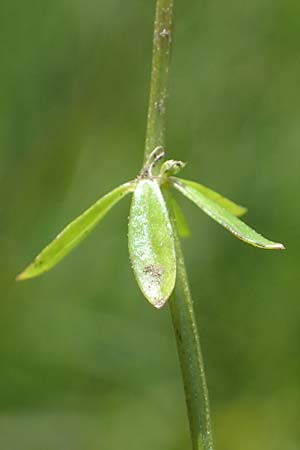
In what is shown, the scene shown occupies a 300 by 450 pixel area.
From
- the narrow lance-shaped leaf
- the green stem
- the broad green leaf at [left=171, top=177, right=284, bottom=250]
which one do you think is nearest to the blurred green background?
the narrow lance-shaped leaf

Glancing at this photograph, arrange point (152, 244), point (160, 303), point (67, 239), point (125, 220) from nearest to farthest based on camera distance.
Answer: point (160, 303) → point (152, 244) → point (67, 239) → point (125, 220)

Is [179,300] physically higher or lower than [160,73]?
lower

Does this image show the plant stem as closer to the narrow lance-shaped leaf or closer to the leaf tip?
the leaf tip

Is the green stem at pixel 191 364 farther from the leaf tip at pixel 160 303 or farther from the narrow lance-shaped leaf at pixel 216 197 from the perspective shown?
the narrow lance-shaped leaf at pixel 216 197

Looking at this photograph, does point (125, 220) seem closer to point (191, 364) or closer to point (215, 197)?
point (215, 197)

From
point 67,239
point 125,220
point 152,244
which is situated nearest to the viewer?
point 152,244

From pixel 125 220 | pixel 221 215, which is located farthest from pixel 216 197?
pixel 125 220

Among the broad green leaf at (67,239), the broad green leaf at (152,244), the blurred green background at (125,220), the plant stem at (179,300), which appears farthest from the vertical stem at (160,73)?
the blurred green background at (125,220)

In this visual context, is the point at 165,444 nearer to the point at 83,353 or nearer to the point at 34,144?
the point at 83,353
